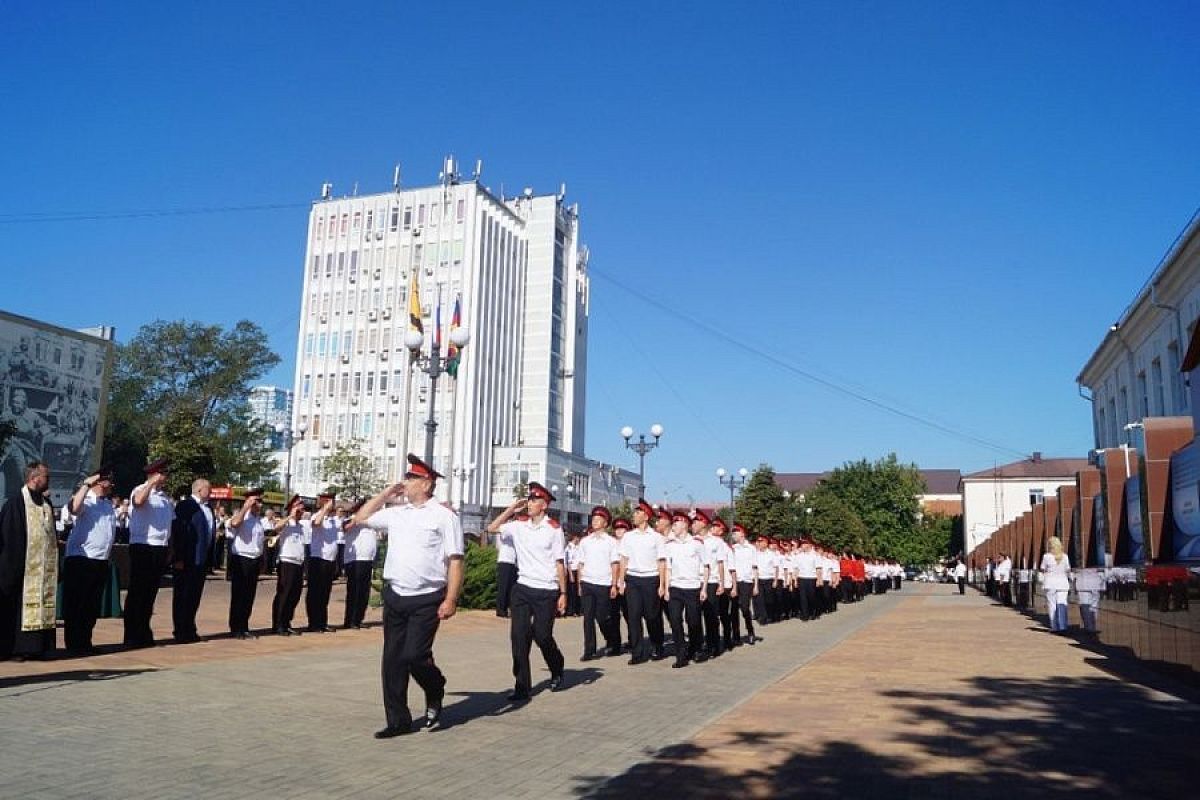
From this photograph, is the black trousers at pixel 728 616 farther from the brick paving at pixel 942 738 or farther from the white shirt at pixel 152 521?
the white shirt at pixel 152 521

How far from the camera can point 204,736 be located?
6.48 meters

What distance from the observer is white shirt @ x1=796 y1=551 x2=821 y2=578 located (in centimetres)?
2328

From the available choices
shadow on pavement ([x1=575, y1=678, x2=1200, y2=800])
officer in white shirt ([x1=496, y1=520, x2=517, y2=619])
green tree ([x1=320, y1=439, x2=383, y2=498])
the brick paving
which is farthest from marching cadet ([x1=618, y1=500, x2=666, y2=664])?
green tree ([x1=320, y1=439, x2=383, y2=498])

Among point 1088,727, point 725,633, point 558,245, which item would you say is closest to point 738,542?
point 725,633

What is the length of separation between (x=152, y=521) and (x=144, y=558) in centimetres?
44

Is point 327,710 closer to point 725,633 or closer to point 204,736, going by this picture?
point 204,736

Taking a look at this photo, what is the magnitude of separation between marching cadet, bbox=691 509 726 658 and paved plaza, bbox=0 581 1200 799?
80 centimetres

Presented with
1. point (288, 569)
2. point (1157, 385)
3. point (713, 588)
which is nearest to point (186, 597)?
point (288, 569)

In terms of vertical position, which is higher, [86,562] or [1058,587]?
[86,562]

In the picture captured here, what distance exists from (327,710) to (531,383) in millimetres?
78292

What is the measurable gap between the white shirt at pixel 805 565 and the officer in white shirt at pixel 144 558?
51.7 ft

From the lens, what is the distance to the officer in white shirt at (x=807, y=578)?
75.5ft

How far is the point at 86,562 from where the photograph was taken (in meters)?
10.5

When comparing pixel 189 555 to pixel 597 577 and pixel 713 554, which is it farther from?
pixel 713 554
